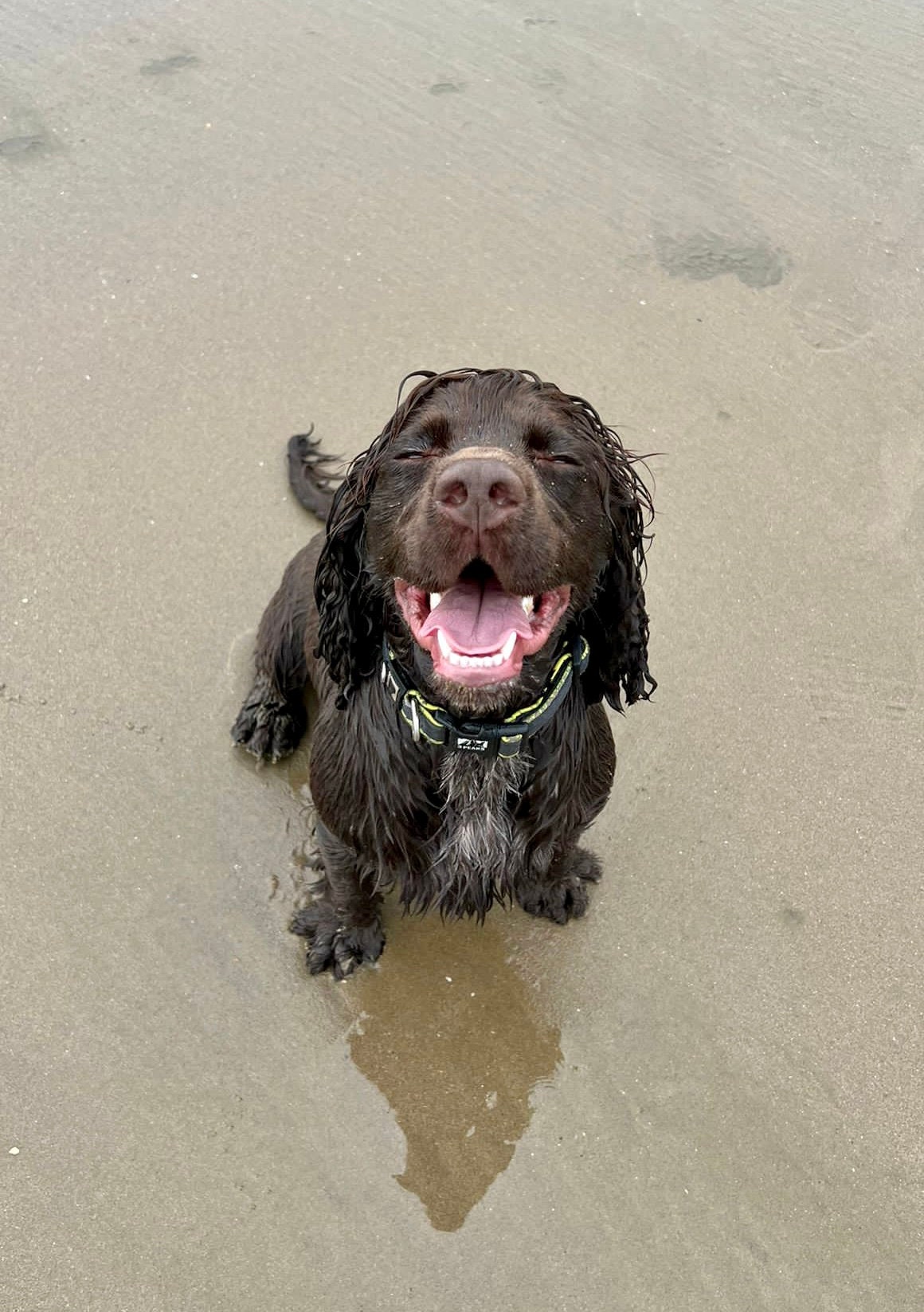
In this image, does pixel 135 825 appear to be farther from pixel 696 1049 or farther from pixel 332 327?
pixel 332 327

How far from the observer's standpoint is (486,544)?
2244mm

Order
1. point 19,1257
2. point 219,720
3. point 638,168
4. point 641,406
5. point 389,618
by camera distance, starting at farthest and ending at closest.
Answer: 1. point 638,168
2. point 641,406
3. point 219,720
4. point 19,1257
5. point 389,618

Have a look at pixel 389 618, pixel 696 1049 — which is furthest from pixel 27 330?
pixel 696 1049

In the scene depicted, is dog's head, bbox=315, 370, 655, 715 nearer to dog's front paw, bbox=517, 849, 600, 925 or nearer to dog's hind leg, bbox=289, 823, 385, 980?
dog's hind leg, bbox=289, 823, 385, 980

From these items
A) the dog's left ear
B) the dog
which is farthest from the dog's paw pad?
the dog's left ear

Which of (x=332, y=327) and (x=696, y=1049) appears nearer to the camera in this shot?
(x=696, y=1049)

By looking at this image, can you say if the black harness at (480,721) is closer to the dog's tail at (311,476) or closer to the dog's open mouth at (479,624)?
the dog's open mouth at (479,624)

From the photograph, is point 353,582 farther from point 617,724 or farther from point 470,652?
point 617,724

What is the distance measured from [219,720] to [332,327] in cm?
209

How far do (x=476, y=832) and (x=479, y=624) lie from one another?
76cm

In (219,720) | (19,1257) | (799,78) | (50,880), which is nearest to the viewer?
(19,1257)

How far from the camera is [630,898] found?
353 centimetres

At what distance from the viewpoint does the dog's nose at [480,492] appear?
220 centimetres

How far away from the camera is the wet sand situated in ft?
9.77
